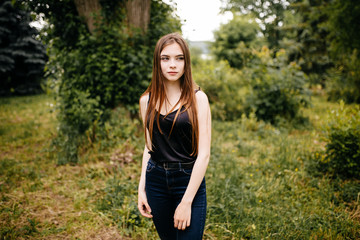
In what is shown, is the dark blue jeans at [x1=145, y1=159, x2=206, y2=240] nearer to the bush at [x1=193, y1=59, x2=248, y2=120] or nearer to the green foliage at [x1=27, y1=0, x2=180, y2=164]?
the green foliage at [x1=27, y1=0, x2=180, y2=164]

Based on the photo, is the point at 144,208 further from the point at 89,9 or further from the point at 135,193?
the point at 89,9

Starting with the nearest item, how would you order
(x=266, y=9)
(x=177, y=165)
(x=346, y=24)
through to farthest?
(x=177, y=165)
(x=346, y=24)
(x=266, y=9)

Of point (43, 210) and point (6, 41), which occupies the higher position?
point (6, 41)

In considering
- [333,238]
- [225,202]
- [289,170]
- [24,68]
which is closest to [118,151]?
[225,202]

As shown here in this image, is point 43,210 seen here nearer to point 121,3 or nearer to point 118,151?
point 118,151

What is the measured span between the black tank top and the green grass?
1500mm

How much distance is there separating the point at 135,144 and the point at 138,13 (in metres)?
2.87

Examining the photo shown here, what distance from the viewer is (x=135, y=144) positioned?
4520 mm

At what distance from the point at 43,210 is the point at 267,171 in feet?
11.9

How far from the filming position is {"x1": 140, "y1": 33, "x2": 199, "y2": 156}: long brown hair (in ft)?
5.06

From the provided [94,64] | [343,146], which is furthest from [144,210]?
[94,64]

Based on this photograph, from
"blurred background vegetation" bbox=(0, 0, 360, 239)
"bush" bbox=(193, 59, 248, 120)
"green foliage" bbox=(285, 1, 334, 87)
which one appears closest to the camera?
"blurred background vegetation" bbox=(0, 0, 360, 239)

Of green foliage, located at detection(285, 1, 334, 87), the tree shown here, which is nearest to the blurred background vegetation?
green foliage, located at detection(285, 1, 334, 87)

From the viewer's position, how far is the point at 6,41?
12422mm
